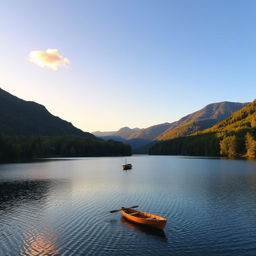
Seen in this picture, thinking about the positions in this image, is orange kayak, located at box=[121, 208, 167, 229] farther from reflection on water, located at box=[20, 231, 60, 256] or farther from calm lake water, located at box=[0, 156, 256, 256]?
reflection on water, located at box=[20, 231, 60, 256]

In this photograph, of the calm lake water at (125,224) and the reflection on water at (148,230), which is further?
the reflection on water at (148,230)

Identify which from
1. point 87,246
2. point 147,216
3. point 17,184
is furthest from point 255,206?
point 17,184

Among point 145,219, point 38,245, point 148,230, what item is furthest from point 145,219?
point 38,245

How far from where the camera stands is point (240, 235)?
33.7 m

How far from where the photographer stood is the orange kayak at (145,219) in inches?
1383

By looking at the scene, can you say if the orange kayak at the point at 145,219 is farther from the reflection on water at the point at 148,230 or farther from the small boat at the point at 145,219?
the reflection on water at the point at 148,230

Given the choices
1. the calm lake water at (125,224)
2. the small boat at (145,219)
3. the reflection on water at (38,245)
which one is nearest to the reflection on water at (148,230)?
the calm lake water at (125,224)

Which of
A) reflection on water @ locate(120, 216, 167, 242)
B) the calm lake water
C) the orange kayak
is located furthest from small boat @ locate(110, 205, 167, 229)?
the calm lake water

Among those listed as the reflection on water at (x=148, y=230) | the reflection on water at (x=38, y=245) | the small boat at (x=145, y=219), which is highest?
the small boat at (x=145, y=219)

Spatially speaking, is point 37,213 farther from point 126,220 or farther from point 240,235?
point 240,235

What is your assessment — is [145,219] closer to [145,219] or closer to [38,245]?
[145,219]

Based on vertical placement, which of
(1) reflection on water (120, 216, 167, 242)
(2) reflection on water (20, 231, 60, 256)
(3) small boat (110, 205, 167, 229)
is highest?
(3) small boat (110, 205, 167, 229)

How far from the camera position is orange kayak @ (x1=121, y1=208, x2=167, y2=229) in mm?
35125

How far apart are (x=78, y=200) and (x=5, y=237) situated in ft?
82.5
